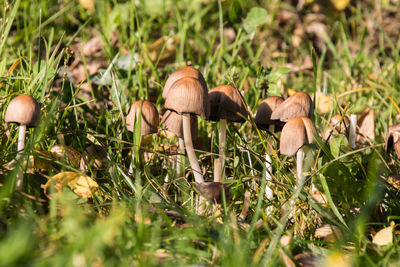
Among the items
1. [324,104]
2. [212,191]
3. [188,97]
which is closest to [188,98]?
[188,97]

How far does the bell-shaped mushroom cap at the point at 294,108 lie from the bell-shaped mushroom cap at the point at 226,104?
17cm

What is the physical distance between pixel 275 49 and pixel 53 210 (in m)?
3.77

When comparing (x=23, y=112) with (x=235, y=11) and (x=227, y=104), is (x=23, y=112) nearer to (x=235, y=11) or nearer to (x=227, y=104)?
(x=227, y=104)

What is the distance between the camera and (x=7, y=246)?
106 centimetres

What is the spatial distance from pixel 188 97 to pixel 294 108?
0.47 meters

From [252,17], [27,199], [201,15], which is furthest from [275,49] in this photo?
[27,199]

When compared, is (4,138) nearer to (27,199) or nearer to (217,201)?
(27,199)

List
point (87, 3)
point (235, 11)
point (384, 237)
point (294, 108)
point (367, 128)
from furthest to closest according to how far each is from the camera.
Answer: point (87, 3)
point (235, 11)
point (367, 128)
point (294, 108)
point (384, 237)

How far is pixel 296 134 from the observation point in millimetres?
1763

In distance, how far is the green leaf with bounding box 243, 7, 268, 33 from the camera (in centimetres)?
331

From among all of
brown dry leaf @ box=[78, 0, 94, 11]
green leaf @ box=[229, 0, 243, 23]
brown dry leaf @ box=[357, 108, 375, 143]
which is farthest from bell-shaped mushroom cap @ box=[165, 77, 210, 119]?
brown dry leaf @ box=[78, 0, 94, 11]

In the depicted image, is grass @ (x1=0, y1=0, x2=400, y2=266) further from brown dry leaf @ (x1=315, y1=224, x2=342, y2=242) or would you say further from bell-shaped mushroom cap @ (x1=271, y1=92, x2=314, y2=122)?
bell-shaped mushroom cap @ (x1=271, y1=92, x2=314, y2=122)

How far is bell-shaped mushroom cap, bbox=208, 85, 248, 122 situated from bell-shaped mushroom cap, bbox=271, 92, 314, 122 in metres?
0.17

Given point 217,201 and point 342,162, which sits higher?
point 342,162
